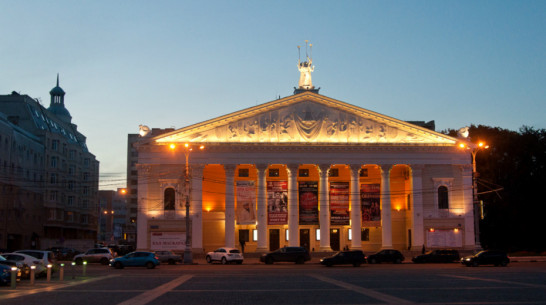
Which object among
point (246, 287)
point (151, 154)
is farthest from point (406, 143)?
point (246, 287)

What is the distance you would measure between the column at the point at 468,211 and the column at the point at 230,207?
83.1ft

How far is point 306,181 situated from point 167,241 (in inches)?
644

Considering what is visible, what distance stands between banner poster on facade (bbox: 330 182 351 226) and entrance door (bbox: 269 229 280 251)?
744 cm

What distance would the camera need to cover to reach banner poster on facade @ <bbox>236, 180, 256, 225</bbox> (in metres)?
67.7

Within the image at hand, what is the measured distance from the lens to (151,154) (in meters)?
67.7

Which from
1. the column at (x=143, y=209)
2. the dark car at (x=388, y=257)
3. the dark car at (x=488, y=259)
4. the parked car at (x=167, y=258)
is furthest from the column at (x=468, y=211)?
the column at (x=143, y=209)

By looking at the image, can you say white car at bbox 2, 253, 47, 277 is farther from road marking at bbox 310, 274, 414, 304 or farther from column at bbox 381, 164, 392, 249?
column at bbox 381, 164, 392, 249

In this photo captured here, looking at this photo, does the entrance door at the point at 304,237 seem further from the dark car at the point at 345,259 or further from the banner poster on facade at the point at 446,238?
the dark car at the point at 345,259

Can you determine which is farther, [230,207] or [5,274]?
[230,207]

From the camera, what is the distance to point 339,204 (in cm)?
6856

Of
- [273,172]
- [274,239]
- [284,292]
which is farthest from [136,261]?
[273,172]

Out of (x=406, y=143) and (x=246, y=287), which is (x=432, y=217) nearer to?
(x=406, y=143)

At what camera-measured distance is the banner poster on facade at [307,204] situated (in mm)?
68062

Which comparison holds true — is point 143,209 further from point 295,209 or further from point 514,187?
point 514,187
